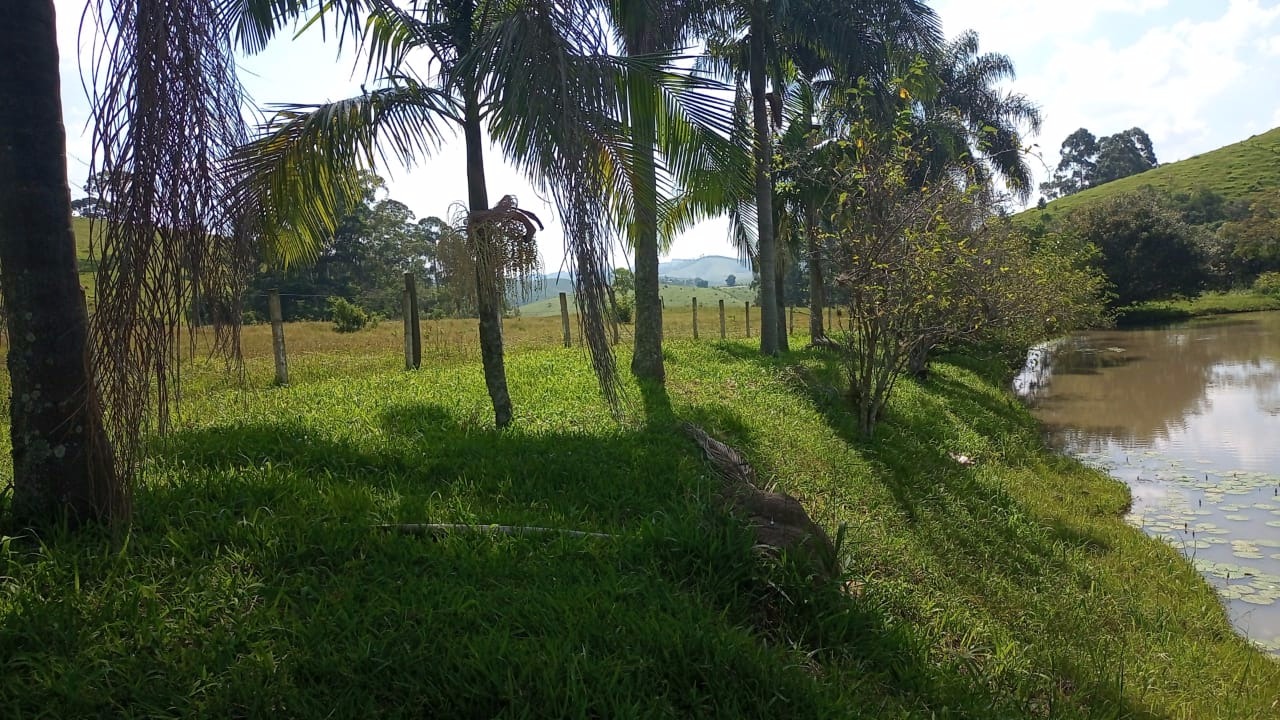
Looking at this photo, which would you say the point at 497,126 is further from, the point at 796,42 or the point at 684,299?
the point at 684,299

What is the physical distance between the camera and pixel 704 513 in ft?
12.5

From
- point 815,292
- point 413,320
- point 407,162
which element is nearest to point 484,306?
point 407,162

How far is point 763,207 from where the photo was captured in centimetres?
1292

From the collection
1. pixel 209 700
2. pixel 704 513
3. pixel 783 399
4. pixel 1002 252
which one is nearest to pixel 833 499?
pixel 704 513

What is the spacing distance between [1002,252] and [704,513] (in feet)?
27.1

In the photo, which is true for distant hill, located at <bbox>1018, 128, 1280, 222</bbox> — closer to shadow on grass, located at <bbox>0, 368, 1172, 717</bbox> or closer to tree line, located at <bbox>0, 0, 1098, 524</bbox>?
tree line, located at <bbox>0, 0, 1098, 524</bbox>

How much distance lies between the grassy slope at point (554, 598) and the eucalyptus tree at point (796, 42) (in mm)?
6976

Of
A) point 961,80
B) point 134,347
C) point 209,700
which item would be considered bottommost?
point 209,700

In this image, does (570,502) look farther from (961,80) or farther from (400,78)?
(961,80)

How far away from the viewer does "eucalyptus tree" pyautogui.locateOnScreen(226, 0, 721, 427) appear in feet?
12.6

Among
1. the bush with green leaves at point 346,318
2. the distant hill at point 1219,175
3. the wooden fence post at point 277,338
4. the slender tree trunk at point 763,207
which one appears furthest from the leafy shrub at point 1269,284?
the wooden fence post at point 277,338

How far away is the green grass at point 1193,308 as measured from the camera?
115ft

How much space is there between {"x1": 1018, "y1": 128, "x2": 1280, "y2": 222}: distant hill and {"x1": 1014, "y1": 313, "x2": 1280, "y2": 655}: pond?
4048 centimetres

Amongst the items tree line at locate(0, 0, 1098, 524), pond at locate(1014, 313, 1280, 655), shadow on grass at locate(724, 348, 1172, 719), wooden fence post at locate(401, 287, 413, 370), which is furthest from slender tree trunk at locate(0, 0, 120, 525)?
pond at locate(1014, 313, 1280, 655)
